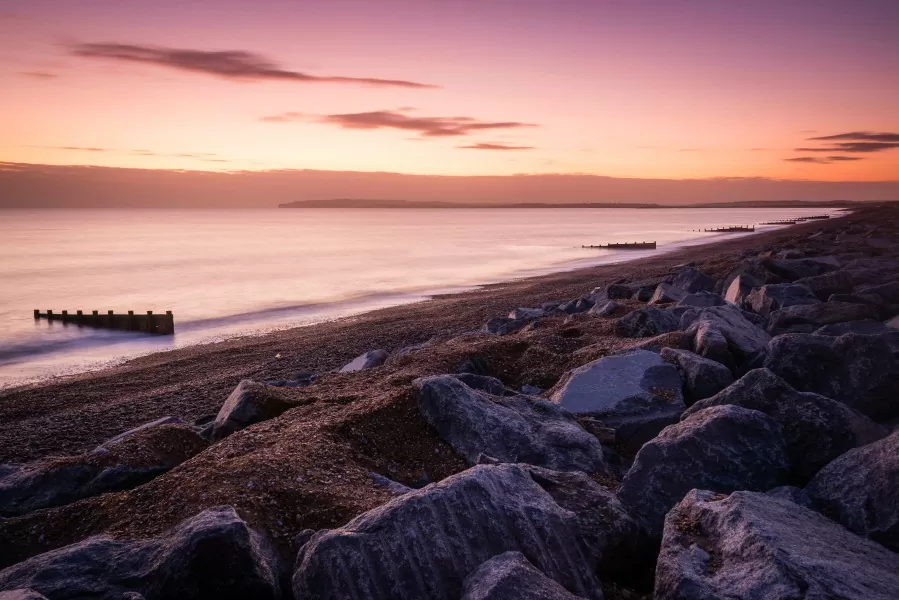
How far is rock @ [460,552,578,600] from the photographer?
3.24 meters

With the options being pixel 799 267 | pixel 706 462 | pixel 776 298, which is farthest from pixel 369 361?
pixel 799 267

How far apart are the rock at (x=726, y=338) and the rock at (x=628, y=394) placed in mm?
786

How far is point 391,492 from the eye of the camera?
505 centimetres

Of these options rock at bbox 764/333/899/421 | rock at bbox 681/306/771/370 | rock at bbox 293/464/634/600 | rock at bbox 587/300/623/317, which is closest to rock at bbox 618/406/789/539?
rock at bbox 293/464/634/600

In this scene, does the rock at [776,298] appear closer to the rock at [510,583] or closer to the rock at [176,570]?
the rock at [510,583]

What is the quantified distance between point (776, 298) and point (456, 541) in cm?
963

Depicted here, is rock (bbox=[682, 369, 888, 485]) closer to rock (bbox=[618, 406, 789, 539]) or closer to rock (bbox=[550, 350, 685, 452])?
rock (bbox=[618, 406, 789, 539])

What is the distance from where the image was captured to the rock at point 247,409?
7.34m

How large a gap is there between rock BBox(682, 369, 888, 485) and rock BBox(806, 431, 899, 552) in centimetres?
53

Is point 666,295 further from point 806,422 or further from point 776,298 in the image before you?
point 806,422

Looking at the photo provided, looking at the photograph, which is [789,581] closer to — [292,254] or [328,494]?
[328,494]

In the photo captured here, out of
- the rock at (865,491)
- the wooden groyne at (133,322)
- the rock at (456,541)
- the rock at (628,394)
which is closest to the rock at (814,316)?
the rock at (628,394)

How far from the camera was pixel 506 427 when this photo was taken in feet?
19.1

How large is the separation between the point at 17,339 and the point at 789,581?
28370 millimetres
